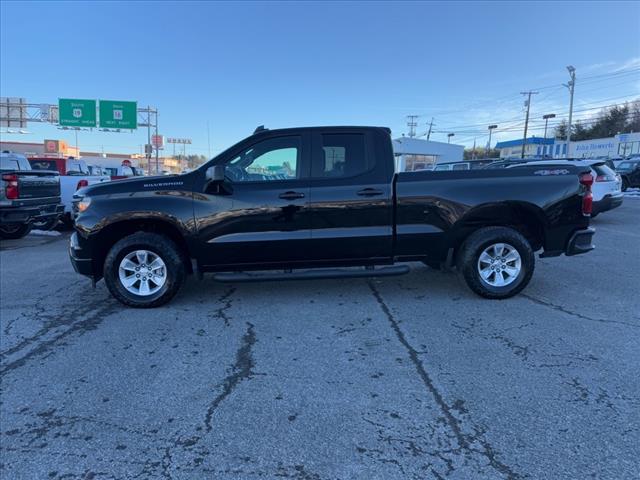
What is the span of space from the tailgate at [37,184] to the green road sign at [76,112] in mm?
26375

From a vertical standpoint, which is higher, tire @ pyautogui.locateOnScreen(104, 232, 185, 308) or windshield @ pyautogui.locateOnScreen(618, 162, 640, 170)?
windshield @ pyautogui.locateOnScreen(618, 162, 640, 170)

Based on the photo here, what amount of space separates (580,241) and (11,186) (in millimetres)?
10042

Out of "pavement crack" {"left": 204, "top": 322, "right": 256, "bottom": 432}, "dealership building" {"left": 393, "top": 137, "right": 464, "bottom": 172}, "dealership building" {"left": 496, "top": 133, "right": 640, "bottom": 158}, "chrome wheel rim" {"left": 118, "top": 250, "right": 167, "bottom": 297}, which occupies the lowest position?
"pavement crack" {"left": 204, "top": 322, "right": 256, "bottom": 432}

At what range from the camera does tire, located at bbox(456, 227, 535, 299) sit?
5203 mm

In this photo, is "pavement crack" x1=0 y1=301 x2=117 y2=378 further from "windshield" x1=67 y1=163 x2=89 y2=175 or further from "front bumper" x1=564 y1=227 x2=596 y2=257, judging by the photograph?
"windshield" x1=67 y1=163 x2=89 y2=175

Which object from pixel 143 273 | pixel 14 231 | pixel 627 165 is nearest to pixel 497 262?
pixel 143 273

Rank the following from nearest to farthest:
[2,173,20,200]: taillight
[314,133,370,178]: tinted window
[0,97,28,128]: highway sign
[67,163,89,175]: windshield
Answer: [314,133,370,178]: tinted window
[2,173,20,200]: taillight
[67,163,89,175]: windshield
[0,97,28,128]: highway sign

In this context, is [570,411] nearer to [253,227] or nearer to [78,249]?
[253,227]

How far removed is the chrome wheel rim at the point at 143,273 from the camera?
5086 millimetres

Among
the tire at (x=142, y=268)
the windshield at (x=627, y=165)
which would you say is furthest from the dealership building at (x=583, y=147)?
the tire at (x=142, y=268)

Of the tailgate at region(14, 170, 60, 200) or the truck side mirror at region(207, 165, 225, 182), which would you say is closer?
the truck side mirror at region(207, 165, 225, 182)

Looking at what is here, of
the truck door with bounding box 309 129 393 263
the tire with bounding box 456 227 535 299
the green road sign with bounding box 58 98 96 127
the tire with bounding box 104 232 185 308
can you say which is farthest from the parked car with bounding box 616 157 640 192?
the green road sign with bounding box 58 98 96 127

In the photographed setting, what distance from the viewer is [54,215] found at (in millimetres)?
9938

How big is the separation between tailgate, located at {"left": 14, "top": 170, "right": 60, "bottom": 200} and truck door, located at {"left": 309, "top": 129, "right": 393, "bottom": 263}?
715 cm
